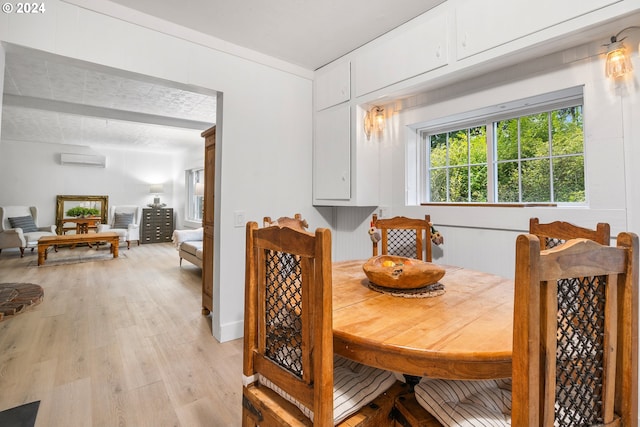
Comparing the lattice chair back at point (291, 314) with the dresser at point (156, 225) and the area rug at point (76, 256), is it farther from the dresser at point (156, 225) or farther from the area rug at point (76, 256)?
the dresser at point (156, 225)

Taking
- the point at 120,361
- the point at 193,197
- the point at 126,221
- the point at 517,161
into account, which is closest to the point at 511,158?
the point at 517,161

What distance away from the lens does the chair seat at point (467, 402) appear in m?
0.88

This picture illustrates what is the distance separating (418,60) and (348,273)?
162 cm

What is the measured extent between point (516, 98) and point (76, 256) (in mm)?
7757

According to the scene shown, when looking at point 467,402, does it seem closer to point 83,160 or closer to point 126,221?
point 126,221

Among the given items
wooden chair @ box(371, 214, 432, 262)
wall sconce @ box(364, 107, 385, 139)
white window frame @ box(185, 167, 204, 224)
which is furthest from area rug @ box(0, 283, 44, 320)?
white window frame @ box(185, 167, 204, 224)

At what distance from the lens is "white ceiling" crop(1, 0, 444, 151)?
209 centimetres

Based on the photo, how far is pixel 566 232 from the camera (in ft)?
4.83

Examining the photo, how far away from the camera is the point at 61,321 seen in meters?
2.92

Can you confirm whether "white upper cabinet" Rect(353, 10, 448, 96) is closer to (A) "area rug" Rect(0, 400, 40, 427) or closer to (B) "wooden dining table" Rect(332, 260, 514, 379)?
(B) "wooden dining table" Rect(332, 260, 514, 379)

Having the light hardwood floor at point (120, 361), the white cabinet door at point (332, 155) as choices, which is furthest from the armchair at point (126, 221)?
the white cabinet door at point (332, 155)
